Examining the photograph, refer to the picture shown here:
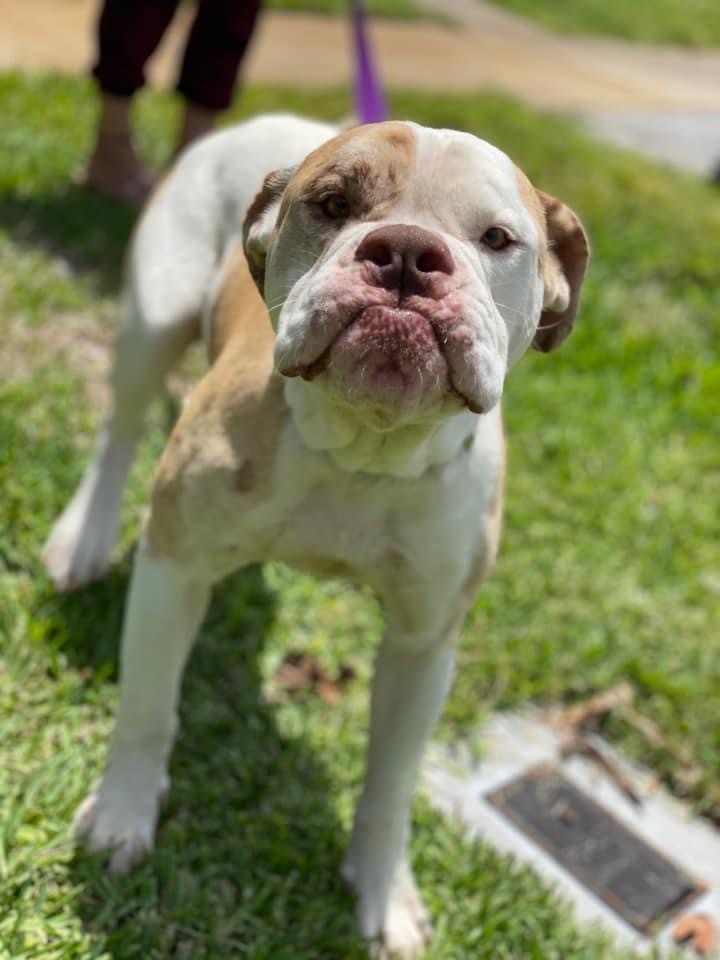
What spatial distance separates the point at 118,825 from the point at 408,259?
1.54 metres

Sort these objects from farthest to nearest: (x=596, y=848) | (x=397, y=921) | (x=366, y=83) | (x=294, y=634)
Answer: (x=366, y=83) → (x=294, y=634) → (x=596, y=848) → (x=397, y=921)

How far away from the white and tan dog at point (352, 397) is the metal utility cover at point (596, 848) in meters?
0.58

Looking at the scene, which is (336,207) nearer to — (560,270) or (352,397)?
(352,397)

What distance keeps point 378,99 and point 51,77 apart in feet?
12.3

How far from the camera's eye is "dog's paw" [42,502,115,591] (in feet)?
11.6

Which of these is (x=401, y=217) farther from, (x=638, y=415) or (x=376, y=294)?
(x=638, y=415)

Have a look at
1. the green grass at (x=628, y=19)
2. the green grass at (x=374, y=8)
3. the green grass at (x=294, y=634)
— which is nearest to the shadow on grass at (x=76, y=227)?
the green grass at (x=294, y=634)

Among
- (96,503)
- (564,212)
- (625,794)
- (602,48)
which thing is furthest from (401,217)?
(602,48)

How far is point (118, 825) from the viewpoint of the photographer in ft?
9.29

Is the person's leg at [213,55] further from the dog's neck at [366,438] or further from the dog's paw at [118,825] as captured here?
the dog's paw at [118,825]

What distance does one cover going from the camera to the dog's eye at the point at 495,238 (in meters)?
2.22

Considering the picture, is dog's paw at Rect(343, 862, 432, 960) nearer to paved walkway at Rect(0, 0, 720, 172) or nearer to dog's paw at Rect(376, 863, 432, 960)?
dog's paw at Rect(376, 863, 432, 960)

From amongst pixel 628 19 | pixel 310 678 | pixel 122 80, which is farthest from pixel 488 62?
pixel 310 678

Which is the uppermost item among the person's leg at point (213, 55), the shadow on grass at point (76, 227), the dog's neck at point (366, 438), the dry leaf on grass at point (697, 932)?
the dog's neck at point (366, 438)
